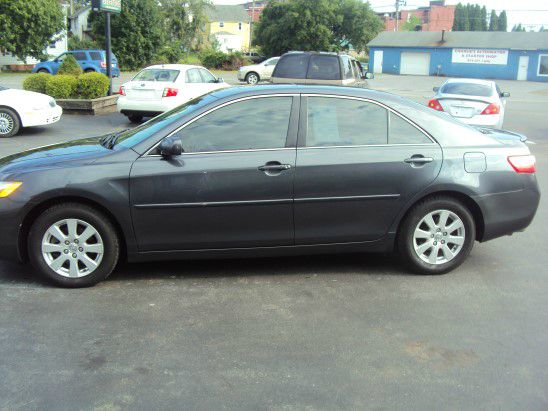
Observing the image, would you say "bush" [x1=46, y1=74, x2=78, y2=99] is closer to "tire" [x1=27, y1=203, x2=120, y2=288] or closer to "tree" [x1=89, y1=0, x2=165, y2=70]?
"tire" [x1=27, y1=203, x2=120, y2=288]

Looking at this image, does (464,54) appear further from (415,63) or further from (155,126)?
(155,126)

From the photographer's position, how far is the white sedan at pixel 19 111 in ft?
41.8

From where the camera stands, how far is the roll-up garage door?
6606cm

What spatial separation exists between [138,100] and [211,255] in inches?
438

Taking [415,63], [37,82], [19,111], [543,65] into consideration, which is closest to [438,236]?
[19,111]

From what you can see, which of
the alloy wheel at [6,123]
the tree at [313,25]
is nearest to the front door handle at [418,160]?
the alloy wheel at [6,123]

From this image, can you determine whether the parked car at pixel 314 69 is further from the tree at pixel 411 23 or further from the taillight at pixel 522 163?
the tree at pixel 411 23

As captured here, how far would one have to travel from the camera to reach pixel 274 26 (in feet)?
213

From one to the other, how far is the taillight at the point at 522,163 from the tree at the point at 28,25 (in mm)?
39596

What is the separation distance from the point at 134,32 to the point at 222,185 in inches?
1832

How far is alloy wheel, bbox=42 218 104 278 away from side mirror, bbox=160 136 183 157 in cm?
82

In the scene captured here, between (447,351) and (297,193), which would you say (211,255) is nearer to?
(297,193)

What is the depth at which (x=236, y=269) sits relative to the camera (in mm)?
5461

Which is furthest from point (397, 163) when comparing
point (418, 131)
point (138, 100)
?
point (138, 100)
